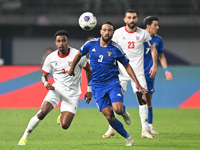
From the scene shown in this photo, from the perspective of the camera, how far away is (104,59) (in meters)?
7.38

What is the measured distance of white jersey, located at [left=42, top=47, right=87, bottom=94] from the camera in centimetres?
823

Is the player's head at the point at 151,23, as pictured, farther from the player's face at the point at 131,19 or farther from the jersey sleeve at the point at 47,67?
the jersey sleeve at the point at 47,67

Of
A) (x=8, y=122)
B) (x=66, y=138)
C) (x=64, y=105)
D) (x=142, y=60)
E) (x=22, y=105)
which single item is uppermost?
(x=142, y=60)

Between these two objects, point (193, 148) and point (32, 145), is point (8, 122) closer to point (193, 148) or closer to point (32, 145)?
point (32, 145)

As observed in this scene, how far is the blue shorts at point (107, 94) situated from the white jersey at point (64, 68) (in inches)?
36.3

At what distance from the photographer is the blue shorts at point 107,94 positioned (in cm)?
730

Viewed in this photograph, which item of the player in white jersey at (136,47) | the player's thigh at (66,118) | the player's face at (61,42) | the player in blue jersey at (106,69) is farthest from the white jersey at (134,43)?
the player's thigh at (66,118)

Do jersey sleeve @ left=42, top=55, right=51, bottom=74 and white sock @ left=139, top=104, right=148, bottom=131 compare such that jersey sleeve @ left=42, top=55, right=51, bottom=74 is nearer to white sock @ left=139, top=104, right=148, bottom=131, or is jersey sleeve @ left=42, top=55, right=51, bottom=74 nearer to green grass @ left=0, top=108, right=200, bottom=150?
green grass @ left=0, top=108, right=200, bottom=150

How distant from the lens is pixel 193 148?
7223mm

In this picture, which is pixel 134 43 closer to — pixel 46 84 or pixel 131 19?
pixel 131 19

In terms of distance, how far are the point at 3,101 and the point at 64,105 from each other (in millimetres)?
7394

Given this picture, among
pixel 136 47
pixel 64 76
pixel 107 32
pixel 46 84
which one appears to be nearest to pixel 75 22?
pixel 136 47

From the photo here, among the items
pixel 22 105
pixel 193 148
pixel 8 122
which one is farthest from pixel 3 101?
pixel 193 148

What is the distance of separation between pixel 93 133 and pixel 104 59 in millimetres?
2530
